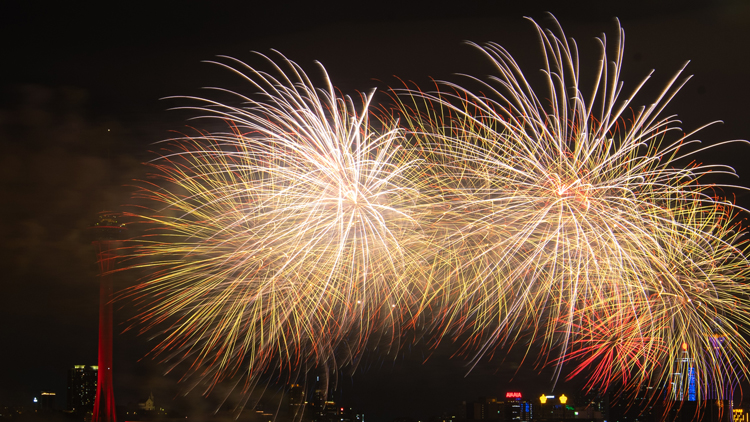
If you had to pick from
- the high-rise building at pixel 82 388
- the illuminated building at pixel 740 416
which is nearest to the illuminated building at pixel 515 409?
the illuminated building at pixel 740 416

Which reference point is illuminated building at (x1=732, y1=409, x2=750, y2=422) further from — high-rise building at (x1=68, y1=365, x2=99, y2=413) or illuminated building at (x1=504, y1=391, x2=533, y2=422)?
high-rise building at (x1=68, y1=365, x2=99, y2=413)

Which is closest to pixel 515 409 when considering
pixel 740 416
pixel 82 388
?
pixel 740 416

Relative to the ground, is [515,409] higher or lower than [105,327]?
lower

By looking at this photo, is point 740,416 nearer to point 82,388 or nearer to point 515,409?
point 515,409

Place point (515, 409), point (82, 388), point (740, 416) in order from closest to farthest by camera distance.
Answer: point (740, 416) → point (82, 388) → point (515, 409)

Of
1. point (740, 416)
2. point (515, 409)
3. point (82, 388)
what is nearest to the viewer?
point (740, 416)

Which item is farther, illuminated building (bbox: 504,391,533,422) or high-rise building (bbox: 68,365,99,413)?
illuminated building (bbox: 504,391,533,422)

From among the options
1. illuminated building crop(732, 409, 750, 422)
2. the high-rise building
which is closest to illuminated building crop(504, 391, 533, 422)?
illuminated building crop(732, 409, 750, 422)

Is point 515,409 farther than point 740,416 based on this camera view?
Yes

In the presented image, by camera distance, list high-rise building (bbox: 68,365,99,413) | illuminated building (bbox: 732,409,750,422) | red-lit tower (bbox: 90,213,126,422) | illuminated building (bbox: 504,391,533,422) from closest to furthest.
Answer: red-lit tower (bbox: 90,213,126,422), illuminated building (bbox: 732,409,750,422), high-rise building (bbox: 68,365,99,413), illuminated building (bbox: 504,391,533,422)
